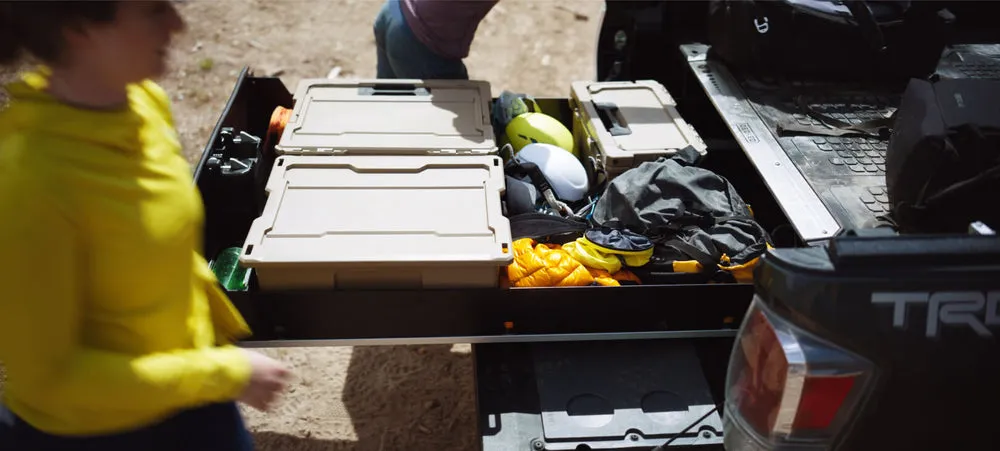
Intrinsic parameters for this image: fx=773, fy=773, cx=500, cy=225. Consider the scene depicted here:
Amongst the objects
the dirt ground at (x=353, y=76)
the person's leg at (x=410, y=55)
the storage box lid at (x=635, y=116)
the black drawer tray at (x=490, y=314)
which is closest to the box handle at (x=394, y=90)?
the person's leg at (x=410, y=55)

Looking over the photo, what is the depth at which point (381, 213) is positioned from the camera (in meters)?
2.64

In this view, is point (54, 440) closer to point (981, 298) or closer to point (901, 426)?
point (901, 426)

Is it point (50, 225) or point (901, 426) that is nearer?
point (50, 225)

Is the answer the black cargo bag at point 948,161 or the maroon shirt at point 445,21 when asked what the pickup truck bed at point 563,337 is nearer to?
the black cargo bag at point 948,161

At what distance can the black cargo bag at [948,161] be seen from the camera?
6.67 feet

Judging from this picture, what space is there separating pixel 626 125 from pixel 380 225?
1.26 meters

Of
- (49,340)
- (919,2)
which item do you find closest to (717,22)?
(919,2)

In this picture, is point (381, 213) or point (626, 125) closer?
point (381, 213)

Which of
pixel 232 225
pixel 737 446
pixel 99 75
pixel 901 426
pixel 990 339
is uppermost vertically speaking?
pixel 99 75

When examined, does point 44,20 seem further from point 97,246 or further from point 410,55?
point 410,55

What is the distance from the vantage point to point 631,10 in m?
3.86

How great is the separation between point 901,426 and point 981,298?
0.30m

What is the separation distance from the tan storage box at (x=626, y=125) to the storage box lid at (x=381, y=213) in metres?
0.49

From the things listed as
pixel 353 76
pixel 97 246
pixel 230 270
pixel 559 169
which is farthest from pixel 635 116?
pixel 353 76
